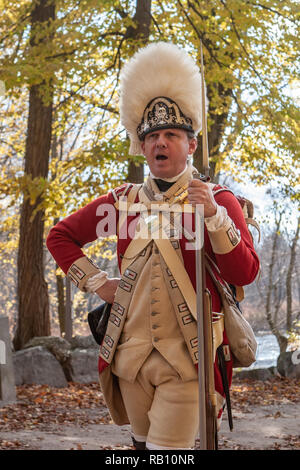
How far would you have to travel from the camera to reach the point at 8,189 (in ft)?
32.5

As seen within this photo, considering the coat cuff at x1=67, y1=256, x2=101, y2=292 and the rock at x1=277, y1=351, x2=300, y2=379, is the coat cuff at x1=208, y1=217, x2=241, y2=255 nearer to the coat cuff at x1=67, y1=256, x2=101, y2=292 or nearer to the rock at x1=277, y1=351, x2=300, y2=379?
the coat cuff at x1=67, y1=256, x2=101, y2=292

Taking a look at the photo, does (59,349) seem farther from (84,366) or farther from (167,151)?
(167,151)

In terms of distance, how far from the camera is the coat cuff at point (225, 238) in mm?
2545

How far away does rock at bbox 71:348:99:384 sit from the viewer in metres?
11.1

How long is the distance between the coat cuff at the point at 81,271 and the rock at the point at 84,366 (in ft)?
27.1

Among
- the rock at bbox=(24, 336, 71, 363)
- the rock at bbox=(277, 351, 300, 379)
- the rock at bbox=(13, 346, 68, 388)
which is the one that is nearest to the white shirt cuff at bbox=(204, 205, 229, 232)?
the rock at bbox=(13, 346, 68, 388)

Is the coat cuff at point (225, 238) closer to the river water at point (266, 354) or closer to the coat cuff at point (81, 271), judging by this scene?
the coat cuff at point (81, 271)

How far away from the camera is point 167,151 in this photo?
9.76ft

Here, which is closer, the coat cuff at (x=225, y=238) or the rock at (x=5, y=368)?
the coat cuff at (x=225, y=238)

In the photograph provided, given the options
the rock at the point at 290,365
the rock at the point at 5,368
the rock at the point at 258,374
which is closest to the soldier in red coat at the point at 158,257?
the rock at the point at 5,368

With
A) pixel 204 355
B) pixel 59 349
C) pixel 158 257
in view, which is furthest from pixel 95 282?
pixel 59 349

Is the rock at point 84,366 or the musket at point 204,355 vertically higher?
the musket at point 204,355

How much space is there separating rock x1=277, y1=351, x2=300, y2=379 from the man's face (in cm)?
989

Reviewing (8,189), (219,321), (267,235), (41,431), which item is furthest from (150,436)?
(267,235)
